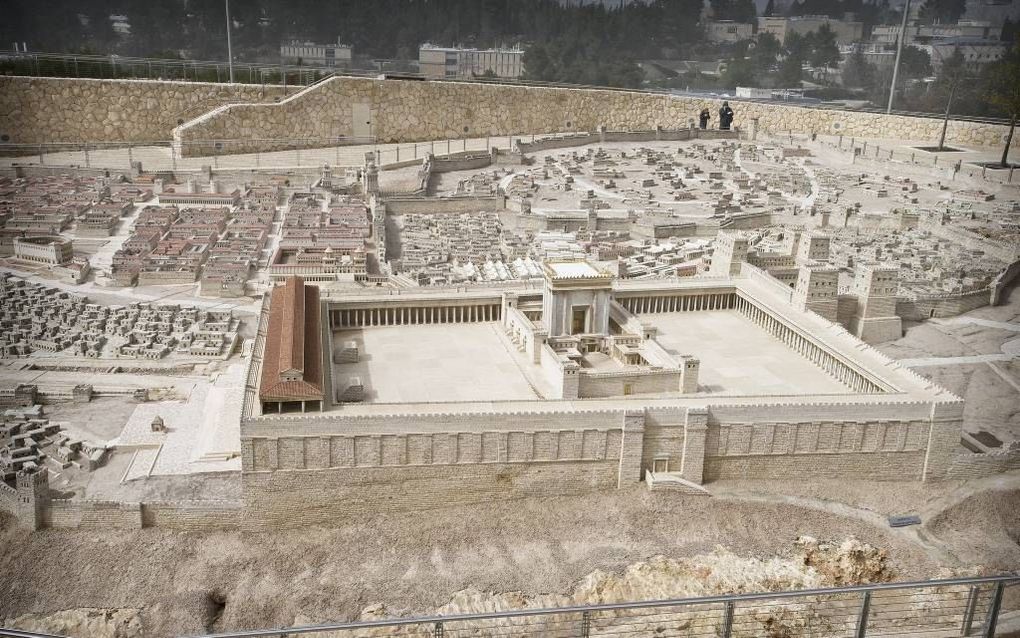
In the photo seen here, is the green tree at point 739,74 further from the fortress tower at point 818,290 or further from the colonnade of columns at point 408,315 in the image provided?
the colonnade of columns at point 408,315

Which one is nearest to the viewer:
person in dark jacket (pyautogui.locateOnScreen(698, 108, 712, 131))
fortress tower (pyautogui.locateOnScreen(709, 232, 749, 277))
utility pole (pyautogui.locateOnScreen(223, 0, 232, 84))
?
fortress tower (pyautogui.locateOnScreen(709, 232, 749, 277))

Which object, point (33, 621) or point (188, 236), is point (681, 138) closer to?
point (188, 236)

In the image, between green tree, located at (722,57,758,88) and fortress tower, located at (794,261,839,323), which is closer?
fortress tower, located at (794,261,839,323)

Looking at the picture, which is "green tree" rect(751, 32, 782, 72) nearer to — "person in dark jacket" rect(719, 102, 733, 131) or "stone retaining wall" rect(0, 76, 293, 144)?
"person in dark jacket" rect(719, 102, 733, 131)

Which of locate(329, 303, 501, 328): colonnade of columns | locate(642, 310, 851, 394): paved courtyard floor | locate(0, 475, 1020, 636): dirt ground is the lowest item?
locate(0, 475, 1020, 636): dirt ground

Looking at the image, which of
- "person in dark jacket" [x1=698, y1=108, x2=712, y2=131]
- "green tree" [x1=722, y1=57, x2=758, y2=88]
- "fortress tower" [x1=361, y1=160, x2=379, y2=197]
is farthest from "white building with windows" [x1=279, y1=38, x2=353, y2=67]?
"green tree" [x1=722, y1=57, x2=758, y2=88]

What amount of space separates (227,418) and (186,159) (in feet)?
122

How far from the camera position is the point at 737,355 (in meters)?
28.2

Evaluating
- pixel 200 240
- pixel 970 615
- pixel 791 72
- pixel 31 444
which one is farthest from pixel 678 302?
pixel 791 72

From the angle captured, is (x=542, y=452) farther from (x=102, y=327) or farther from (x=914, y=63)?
(x=914, y=63)

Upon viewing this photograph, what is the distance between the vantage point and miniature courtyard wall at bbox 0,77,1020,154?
55750 mm

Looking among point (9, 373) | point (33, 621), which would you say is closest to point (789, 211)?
point (9, 373)

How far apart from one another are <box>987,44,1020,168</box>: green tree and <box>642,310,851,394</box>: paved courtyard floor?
12714 millimetres

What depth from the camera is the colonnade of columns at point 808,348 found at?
25688 mm
